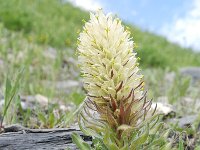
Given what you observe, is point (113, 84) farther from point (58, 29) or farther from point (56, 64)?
point (58, 29)

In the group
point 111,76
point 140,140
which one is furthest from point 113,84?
point 140,140

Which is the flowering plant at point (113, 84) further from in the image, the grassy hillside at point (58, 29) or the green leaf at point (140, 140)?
the grassy hillside at point (58, 29)

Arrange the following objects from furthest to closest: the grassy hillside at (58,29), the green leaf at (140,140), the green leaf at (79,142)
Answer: the grassy hillside at (58,29), the green leaf at (79,142), the green leaf at (140,140)

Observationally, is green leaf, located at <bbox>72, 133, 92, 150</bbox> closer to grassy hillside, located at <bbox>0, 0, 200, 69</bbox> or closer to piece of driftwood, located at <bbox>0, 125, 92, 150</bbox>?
piece of driftwood, located at <bbox>0, 125, 92, 150</bbox>

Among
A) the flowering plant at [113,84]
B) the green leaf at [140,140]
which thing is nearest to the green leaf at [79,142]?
the flowering plant at [113,84]

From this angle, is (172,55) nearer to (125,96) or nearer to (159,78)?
(159,78)

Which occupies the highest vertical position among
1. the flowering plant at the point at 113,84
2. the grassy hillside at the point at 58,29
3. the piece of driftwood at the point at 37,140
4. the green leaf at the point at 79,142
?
the grassy hillside at the point at 58,29
